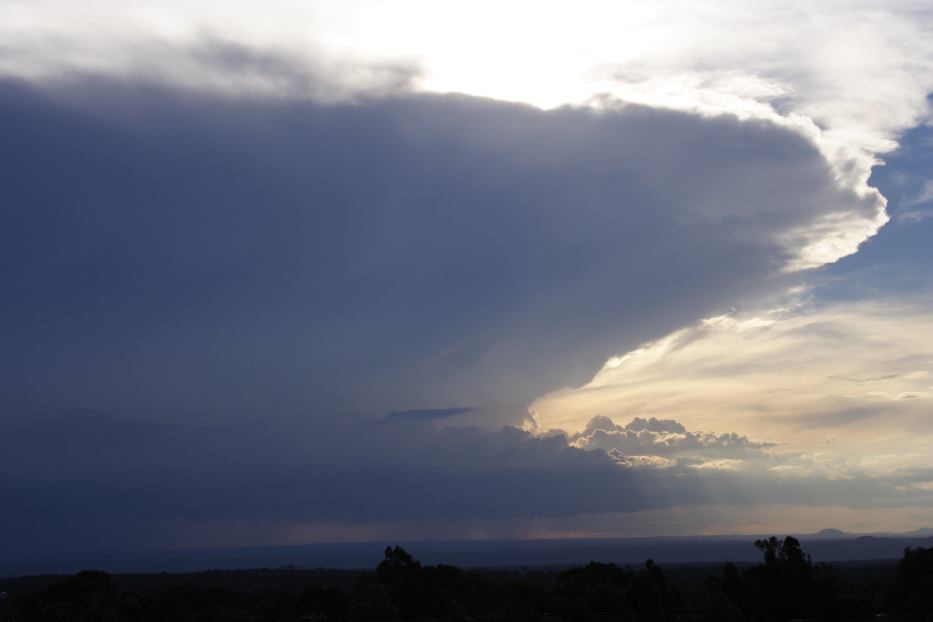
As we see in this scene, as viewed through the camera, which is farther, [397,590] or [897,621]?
[397,590]

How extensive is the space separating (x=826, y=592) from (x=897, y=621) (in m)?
7.35

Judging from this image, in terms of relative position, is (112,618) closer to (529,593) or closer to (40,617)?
(40,617)

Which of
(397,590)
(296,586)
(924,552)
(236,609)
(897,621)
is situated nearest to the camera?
(897,621)

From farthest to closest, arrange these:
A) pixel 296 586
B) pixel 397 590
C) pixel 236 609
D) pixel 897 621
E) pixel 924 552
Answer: pixel 296 586 < pixel 397 590 < pixel 236 609 < pixel 924 552 < pixel 897 621

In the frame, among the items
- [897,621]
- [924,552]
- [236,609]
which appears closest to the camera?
[897,621]

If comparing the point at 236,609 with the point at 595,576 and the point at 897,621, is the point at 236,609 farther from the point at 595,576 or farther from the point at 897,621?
the point at 897,621

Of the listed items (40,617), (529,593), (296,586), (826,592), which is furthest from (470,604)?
(296,586)

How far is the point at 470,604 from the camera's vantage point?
7656cm

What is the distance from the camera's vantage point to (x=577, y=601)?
226ft

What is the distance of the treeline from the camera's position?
64.9 metres

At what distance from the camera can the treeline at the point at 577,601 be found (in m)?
64.9

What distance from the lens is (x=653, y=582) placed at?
7075 centimetres

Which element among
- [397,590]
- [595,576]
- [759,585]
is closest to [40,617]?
[397,590]

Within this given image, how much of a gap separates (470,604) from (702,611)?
20795 mm
